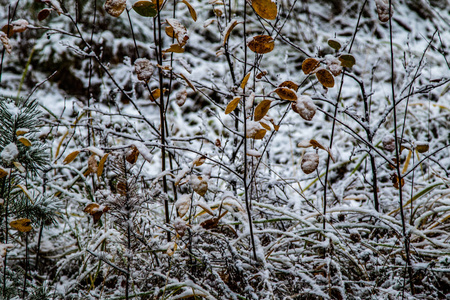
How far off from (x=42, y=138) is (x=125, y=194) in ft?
2.30

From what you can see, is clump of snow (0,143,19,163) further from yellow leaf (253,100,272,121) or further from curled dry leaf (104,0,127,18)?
yellow leaf (253,100,272,121)

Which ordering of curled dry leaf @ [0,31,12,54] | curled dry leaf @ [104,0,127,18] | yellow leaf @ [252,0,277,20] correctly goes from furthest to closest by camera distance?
curled dry leaf @ [0,31,12,54], curled dry leaf @ [104,0,127,18], yellow leaf @ [252,0,277,20]

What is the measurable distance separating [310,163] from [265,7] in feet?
1.35

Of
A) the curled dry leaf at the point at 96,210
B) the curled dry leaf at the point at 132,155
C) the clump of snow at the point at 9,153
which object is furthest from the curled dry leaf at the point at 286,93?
the clump of snow at the point at 9,153

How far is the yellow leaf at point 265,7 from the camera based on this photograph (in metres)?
0.69

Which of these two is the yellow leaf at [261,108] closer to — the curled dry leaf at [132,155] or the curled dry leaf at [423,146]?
the curled dry leaf at [132,155]

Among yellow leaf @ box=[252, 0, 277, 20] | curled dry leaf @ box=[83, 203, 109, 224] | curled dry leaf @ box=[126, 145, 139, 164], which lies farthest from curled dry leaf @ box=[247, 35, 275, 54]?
curled dry leaf @ box=[83, 203, 109, 224]

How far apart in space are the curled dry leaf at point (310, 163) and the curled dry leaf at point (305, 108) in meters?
0.15

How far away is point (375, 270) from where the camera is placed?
990 millimetres

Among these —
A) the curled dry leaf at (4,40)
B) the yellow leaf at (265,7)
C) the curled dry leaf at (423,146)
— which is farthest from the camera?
the curled dry leaf at (423,146)

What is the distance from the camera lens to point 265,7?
2.29 feet

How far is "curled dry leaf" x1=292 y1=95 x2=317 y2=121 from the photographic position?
73 centimetres

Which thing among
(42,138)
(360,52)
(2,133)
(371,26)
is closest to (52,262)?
(42,138)

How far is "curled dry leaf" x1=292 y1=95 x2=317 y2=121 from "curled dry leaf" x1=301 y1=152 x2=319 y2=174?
0.15 m
